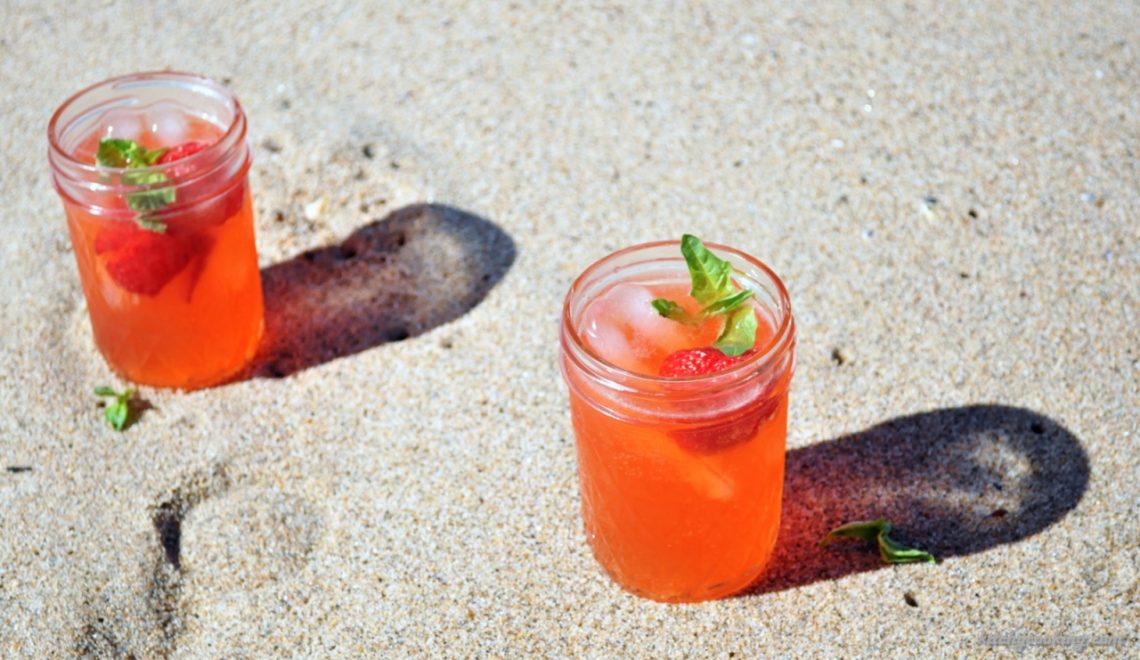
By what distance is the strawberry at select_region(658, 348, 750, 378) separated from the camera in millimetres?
2070

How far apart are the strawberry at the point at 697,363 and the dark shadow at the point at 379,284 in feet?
2.96

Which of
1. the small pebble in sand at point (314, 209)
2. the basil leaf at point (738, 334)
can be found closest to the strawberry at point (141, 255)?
the small pebble in sand at point (314, 209)

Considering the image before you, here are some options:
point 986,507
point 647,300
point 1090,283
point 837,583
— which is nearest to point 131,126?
point 647,300

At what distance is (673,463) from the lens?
2145mm

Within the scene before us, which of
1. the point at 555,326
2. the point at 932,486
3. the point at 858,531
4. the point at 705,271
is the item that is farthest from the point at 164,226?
the point at 932,486

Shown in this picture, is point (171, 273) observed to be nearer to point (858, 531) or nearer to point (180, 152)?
point (180, 152)

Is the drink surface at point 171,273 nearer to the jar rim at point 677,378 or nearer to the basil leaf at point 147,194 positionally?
the basil leaf at point 147,194

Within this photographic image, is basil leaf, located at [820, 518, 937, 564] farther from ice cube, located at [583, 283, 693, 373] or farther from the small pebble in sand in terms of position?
the small pebble in sand

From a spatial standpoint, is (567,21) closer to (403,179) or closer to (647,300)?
(403,179)

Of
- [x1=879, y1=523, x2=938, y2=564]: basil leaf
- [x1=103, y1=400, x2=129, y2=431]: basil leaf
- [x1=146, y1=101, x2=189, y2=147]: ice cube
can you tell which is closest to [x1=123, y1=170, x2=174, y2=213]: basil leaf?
[x1=146, y1=101, x2=189, y2=147]: ice cube

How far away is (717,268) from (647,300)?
0.13 metres

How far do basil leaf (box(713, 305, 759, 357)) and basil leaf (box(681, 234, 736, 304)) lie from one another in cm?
5

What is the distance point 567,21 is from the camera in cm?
364

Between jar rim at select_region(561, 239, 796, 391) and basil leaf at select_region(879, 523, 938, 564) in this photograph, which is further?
basil leaf at select_region(879, 523, 938, 564)
